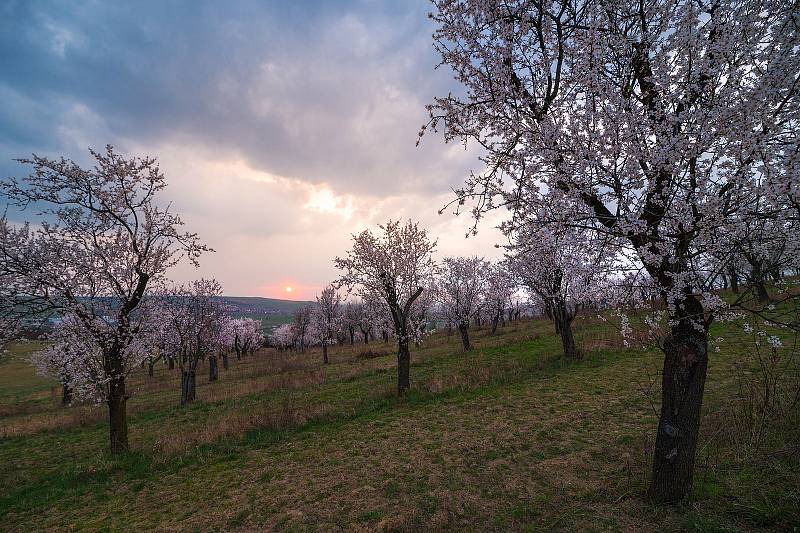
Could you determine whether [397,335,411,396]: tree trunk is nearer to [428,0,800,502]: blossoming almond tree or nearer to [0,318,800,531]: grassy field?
[0,318,800,531]: grassy field

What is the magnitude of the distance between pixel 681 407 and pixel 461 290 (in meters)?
33.1

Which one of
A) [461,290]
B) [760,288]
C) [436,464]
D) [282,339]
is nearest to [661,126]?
[436,464]

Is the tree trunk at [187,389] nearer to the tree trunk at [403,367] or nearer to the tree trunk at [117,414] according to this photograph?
the tree trunk at [117,414]

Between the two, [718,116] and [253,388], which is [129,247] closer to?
[253,388]

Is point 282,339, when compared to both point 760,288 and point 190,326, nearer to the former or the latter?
point 190,326

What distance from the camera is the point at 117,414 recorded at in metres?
12.5

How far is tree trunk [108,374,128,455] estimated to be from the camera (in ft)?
40.1

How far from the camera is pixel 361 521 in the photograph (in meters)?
6.70

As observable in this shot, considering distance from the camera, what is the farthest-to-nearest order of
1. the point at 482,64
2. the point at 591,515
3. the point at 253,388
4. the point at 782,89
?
the point at 253,388 → the point at 482,64 → the point at 591,515 → the point at 782,89

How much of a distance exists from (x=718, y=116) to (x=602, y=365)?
15736 millimetres

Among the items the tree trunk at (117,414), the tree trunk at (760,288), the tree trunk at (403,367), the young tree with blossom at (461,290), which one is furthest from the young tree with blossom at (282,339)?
the tree trunk at (760,288)

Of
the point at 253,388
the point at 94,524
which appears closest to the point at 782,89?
the point at 94,524

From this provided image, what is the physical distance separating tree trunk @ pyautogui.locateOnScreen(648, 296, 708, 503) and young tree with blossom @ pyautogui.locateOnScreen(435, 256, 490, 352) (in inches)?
992

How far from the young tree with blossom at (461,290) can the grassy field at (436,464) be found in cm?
1738
